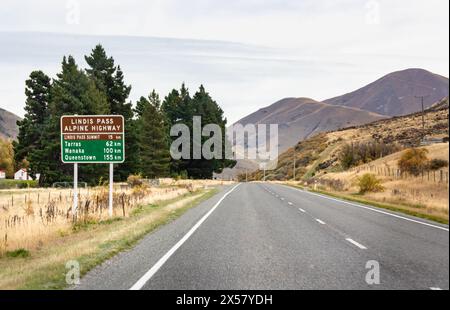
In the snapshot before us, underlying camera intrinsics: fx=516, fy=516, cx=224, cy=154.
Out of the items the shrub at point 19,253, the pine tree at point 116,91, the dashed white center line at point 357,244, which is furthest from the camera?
the pine tree at point 116,91

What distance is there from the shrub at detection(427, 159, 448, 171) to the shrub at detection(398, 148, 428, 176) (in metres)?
0.24

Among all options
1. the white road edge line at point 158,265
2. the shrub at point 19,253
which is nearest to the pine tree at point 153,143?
the white road edge line at point 158,265

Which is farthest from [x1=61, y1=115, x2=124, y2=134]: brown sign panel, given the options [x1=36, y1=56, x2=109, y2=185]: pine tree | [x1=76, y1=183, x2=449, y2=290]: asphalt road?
[x1=36, y1=56, x2=109, y2=185]: pine tree

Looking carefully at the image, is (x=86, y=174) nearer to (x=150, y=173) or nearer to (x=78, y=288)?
(x=150, y=173)

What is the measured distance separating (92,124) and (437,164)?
15.9 m

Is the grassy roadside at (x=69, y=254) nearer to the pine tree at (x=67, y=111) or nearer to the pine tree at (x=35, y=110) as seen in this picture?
the pine tree at (x=67, y=111)

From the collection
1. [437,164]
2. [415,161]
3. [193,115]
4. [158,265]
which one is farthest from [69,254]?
[193,115]

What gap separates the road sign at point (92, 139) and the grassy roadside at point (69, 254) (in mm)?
3114

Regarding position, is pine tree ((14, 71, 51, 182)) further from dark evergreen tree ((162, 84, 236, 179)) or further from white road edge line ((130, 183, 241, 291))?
white road edge line ((130, 183, 241, 291))

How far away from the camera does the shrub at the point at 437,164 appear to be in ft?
16.4

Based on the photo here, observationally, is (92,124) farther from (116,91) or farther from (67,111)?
(116,91)

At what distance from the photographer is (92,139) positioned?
20.0 meters

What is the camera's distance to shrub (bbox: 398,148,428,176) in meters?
6.69

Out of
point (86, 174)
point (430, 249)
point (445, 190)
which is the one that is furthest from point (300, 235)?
point (86, 174)
